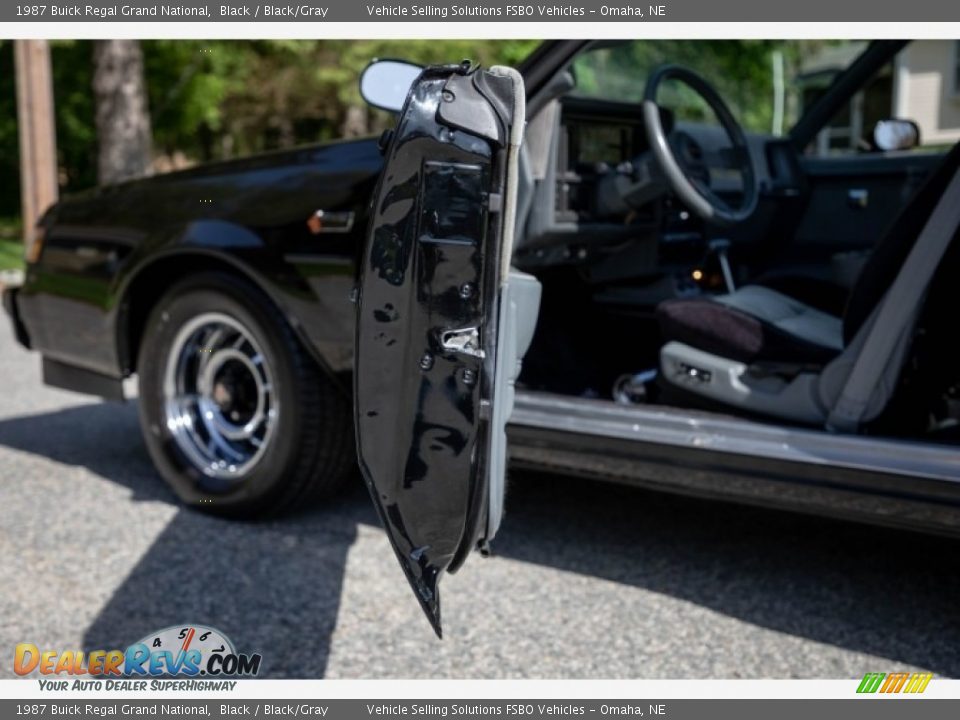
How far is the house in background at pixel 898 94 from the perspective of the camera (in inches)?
183

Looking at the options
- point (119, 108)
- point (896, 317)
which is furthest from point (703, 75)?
point (119, 108)

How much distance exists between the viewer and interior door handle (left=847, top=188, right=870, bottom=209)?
408cm

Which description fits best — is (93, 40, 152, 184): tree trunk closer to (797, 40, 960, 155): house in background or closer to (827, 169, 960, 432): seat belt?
(797, 40, 960, 155): house in background

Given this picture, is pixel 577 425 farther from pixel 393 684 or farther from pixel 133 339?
pixel 133 339

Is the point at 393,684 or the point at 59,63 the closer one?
the point at 393,684

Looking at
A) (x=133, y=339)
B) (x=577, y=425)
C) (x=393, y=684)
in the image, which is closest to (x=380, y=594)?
(x=393, y=684)

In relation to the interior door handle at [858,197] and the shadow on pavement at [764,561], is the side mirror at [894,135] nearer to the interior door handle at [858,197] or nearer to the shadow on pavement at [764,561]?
the interior door handle at [858,197]

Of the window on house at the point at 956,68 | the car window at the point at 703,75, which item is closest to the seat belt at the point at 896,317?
the car window at the point at 703,75

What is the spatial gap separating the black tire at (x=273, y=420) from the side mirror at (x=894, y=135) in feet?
7.56

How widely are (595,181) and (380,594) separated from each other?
5.01 ft

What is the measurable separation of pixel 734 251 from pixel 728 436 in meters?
1.48

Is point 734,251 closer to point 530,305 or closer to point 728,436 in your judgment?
point 728,436

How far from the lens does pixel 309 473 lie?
131 inches

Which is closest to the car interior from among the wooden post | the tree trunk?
the tree trunk
